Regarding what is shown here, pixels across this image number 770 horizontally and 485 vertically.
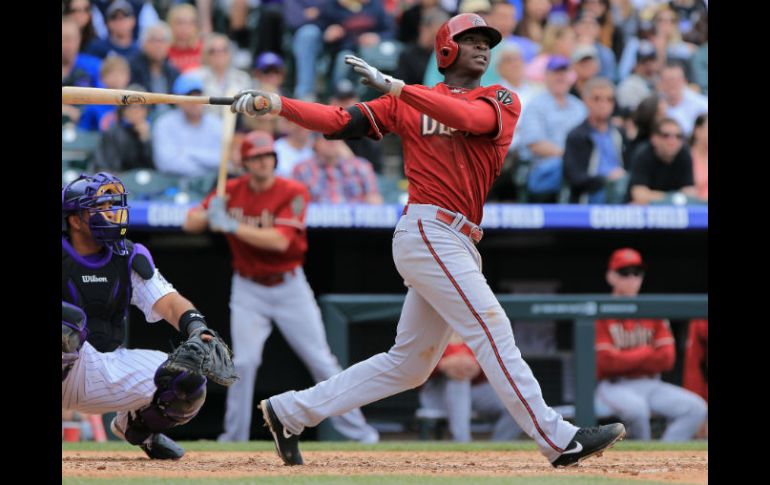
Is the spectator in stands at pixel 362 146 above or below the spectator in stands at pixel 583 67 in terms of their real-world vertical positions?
below

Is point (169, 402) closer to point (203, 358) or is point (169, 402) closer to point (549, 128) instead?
point (203, 358)

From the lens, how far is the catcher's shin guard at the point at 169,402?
4898mm

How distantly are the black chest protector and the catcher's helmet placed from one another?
1.52m

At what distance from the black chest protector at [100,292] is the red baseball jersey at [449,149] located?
119 cm

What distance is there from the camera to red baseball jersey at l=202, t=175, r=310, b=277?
7684mm

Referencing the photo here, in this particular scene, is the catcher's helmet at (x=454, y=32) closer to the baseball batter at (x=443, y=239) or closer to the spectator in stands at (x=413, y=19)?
the baseball batter at (x=443, y=239)

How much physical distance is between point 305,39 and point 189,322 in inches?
205

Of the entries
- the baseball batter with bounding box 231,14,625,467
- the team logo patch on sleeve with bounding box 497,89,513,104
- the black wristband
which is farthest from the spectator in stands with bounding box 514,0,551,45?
the black wristband

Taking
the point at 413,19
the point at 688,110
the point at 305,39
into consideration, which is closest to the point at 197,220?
the point at 305,39

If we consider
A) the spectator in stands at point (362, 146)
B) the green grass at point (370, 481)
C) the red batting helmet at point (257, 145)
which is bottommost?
the green grass at point (370, 481)

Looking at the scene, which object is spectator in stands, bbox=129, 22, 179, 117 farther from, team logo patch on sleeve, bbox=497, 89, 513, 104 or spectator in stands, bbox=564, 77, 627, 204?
team logo patch on sleeve, bbox=497, 89, 513, 104

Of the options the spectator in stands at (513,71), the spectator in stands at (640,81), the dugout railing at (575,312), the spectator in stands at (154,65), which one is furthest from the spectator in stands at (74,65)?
the spectator in stands at (640,81)
